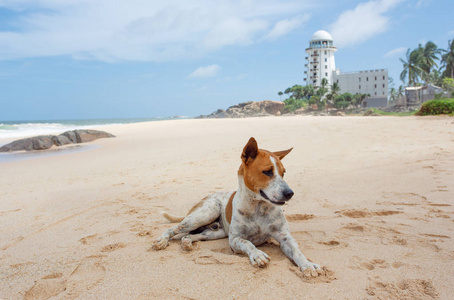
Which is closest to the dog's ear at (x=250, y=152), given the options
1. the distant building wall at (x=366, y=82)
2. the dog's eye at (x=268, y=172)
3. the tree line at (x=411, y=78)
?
the dog's eye at (x=268, y=172)

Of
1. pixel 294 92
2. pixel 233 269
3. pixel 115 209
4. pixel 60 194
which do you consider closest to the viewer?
pixel 233 269

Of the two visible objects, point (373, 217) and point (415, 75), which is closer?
point (373, 217)

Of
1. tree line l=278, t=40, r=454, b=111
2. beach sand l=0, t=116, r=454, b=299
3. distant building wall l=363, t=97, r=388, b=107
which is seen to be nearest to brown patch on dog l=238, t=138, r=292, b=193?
beach sand l=0, t=116, r=454, b=299

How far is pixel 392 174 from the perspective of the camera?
711cm

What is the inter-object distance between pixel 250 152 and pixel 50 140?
17.5 m

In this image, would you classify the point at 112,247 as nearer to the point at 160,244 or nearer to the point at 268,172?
the point at 160,244

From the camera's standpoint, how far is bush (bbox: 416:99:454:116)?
67.5 ft

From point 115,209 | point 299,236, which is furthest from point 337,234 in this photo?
point 115,209

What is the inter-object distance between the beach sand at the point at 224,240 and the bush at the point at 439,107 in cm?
1380

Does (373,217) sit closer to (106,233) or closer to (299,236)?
(299,236)

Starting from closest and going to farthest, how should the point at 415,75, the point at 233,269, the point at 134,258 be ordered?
the point at 233,269 → the point at 134,258 → the point at 415,75

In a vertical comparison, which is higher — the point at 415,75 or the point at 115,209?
the point at 415,75

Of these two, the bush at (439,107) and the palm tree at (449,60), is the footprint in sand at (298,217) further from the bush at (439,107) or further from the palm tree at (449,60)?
the palm tree at (449,60)

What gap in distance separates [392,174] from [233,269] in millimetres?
5370
